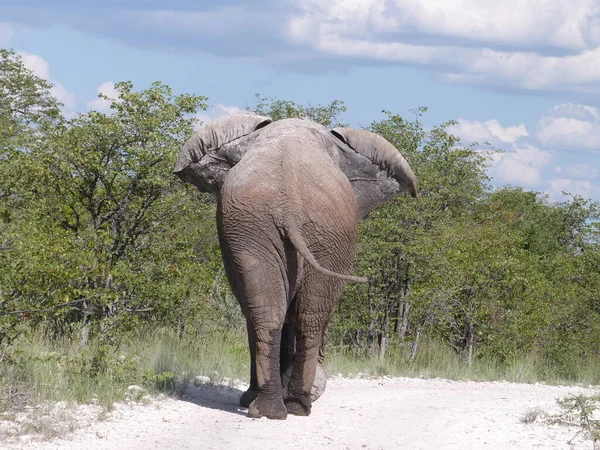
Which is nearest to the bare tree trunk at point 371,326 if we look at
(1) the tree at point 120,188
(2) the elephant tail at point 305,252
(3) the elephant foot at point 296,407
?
(1) the tree at point 120,188

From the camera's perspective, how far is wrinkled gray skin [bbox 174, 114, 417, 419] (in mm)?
8953

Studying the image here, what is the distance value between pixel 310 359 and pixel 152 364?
104 inches

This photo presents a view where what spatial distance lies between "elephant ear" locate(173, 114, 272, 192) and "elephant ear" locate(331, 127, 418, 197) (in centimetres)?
79

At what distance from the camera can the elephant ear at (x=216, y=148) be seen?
10.1 meters

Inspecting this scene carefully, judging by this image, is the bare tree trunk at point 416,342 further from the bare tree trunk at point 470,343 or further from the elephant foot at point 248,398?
the elephant foot at point 248,398

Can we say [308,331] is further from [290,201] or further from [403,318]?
[403,318]

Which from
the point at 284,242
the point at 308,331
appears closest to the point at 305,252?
the point at 284,242

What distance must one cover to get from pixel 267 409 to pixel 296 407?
44 cm

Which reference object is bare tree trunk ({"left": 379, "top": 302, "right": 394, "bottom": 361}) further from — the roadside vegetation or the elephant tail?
the elephant tail

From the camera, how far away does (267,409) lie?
30.6 feet

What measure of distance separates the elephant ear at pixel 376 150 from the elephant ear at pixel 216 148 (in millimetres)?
789

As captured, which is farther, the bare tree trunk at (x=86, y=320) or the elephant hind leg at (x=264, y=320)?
the bare tree trunk at (x=86, y=320)

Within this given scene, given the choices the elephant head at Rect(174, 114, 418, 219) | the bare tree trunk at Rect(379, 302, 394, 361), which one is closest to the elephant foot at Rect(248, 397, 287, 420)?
the elephant head at Rect(174, 114, 418, 219)

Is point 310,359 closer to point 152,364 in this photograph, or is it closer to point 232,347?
point 152,364
